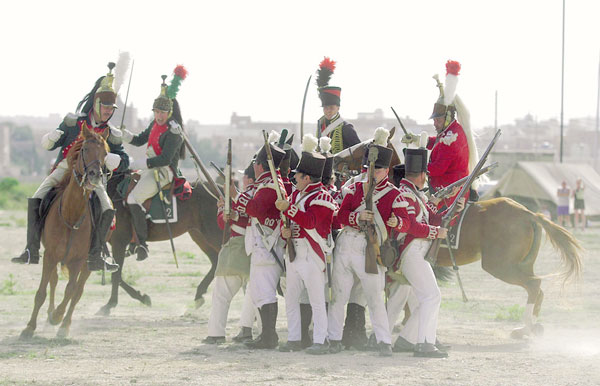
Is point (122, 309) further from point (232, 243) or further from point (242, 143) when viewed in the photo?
point (242, 143)

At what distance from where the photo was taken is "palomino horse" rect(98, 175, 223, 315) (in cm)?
1272

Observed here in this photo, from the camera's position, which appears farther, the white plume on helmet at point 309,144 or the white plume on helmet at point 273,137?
the white plume on helmet at point 273,137

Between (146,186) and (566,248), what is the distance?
5388 mm

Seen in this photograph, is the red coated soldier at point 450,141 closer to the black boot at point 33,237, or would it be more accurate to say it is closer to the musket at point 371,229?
the musket at point 371,229

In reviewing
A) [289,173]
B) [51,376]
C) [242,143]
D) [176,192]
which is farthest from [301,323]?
[242,143]

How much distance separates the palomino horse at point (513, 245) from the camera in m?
10.6

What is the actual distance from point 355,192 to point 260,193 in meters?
0.92

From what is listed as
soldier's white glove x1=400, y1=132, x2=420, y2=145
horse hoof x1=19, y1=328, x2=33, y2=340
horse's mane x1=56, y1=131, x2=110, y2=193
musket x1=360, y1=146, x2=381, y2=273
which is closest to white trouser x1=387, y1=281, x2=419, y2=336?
musket x1=360, y1=146, x2=381, y2=273

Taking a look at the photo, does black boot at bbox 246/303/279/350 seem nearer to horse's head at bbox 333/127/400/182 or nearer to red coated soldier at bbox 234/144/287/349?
red coated soldier at bbox 234/144/287/349

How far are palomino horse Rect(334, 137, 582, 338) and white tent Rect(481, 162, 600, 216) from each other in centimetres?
2222

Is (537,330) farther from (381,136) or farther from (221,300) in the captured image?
(221,300)

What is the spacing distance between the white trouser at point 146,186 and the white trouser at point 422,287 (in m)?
4.46

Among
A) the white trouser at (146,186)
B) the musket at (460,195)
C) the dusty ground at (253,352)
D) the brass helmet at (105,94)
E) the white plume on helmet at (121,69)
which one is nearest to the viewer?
the dusty ground at (253,352)

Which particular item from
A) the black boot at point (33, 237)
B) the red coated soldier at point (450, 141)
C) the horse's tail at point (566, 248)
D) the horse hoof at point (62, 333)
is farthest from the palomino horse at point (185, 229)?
the horse's tail at point (566, 248)
